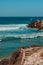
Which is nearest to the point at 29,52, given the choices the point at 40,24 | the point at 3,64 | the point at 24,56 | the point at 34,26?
the point at 24,56

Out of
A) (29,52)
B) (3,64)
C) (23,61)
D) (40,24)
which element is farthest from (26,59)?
(40,24)

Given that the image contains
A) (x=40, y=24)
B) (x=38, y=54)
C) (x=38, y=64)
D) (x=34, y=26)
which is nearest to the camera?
(x=38, y=64)

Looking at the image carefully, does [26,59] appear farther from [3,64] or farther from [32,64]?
[3,64]

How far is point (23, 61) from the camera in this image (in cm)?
673

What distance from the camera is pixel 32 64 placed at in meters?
6.40

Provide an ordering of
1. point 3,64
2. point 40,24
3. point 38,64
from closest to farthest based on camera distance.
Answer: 1. point 38,64
2. point 3,64
3. point 40,24

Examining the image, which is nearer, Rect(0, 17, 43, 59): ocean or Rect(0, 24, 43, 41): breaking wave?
Rect(0, 17, 43, 59): ocean

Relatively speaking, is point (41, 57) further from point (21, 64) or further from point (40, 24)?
point (40, 24)

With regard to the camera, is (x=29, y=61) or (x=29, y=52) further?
(x=29, y=52)

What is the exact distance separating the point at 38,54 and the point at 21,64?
0.58m

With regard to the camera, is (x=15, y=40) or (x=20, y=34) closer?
(x=15, y=40)

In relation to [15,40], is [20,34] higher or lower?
lower

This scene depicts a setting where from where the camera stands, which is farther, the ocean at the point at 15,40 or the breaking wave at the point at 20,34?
the breaking wave at the point at 20,34

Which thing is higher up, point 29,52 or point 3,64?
point 29,52
